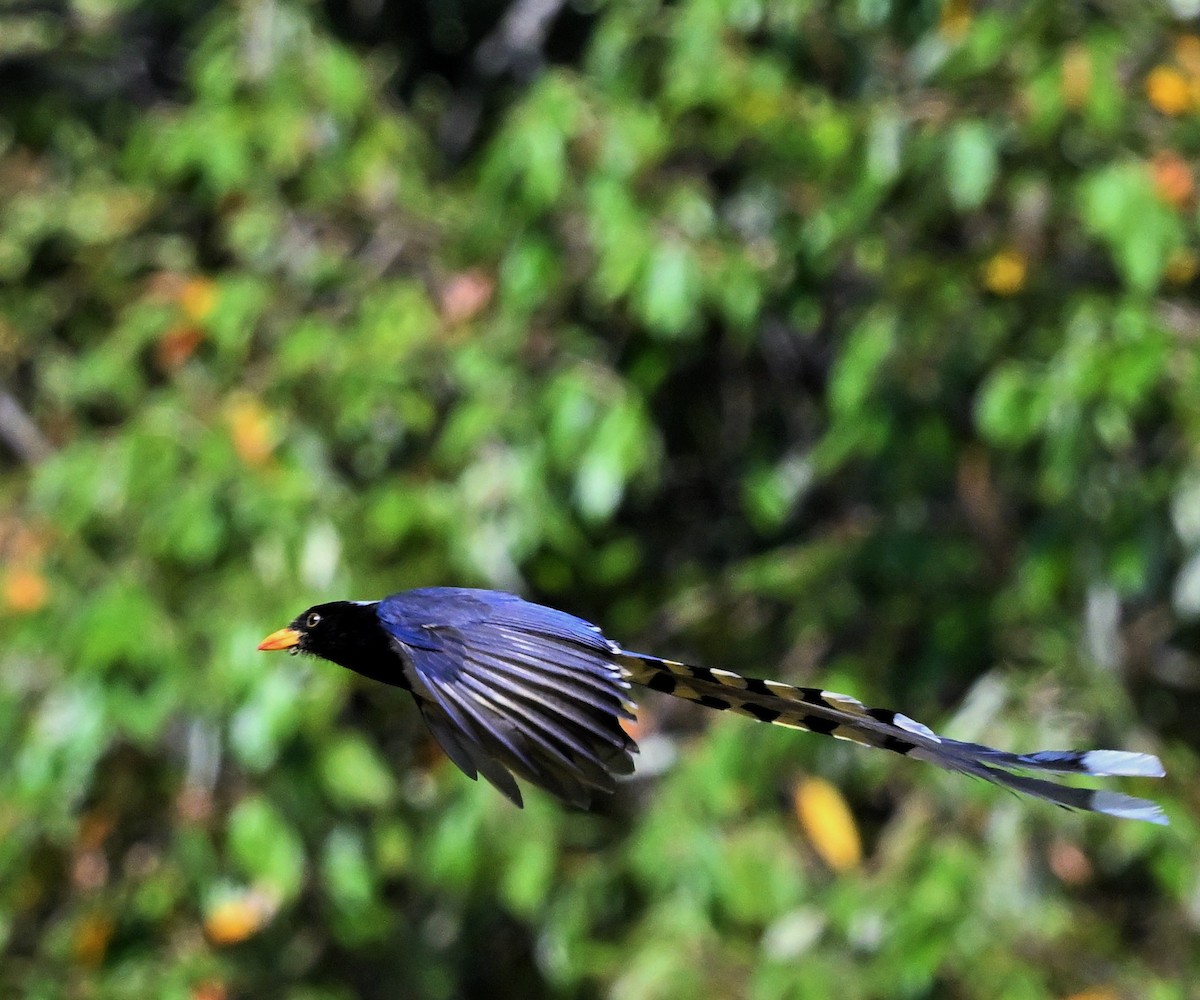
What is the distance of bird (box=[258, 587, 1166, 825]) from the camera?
2100 millimetres

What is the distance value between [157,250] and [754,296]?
5.27 ft

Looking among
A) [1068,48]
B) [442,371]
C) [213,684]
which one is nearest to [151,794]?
[213,684]

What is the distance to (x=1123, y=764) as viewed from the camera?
80.7 inches

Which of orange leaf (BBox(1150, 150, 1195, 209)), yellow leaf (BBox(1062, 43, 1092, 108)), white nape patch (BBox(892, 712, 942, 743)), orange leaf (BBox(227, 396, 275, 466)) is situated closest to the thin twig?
orange leaf (BBox(227, 396, 275, 466))

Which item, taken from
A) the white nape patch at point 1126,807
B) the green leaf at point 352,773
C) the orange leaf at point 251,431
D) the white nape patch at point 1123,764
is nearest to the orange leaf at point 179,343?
the orange leaf at point 251,431

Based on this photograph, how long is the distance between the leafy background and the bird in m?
1.45

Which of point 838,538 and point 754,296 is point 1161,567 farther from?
point 754,296

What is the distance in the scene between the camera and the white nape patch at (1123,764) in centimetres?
201

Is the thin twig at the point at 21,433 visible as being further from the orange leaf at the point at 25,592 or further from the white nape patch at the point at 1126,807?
the white nape patch at the point at 1126,807

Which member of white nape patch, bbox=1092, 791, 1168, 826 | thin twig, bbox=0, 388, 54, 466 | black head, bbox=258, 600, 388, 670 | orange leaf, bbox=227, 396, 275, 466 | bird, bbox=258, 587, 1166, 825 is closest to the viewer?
white nape patch, bbox=1092, 791, 1168, 826

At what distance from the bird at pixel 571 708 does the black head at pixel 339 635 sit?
0.10 ft

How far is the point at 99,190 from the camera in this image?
16.5 ft

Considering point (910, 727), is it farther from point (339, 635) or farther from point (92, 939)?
point (92, 939)

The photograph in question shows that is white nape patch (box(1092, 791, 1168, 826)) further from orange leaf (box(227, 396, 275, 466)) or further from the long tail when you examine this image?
orange leaf (box(227, 396, 275, 466))
